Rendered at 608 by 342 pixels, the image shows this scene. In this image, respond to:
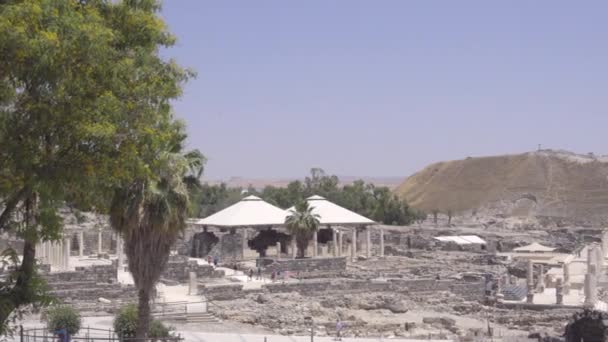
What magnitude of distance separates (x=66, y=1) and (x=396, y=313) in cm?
2246

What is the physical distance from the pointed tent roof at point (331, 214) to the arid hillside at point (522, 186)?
2979 inches

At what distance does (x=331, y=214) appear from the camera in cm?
5078

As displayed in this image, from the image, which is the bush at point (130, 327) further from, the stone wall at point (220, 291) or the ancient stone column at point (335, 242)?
the ancient stone column at point (335, 242)

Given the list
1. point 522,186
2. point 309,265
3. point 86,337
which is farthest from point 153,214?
point 522,186

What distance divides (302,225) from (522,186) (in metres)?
105

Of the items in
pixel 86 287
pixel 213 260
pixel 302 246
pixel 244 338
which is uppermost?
pixel 302 246

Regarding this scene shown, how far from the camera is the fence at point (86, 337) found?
18.6 meters

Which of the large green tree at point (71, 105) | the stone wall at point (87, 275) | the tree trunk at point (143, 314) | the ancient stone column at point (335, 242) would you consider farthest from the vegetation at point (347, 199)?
the large green tree at point (71, 105)

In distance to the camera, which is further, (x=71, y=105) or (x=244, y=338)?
(x=244, y=338)

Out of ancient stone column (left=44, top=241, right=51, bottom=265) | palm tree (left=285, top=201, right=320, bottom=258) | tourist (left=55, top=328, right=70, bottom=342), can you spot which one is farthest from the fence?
palm tree (left=285, top=201, right=320, bottom=258)

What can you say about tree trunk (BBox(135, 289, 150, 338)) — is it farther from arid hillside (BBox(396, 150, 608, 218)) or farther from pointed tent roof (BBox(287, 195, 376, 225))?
arid hillside (BBox(396, 150, 608, 218))

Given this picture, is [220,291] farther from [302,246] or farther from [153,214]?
[153,214]

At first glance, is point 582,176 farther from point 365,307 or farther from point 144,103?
point 144,103

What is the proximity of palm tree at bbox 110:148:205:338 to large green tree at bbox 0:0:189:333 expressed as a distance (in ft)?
9.67
